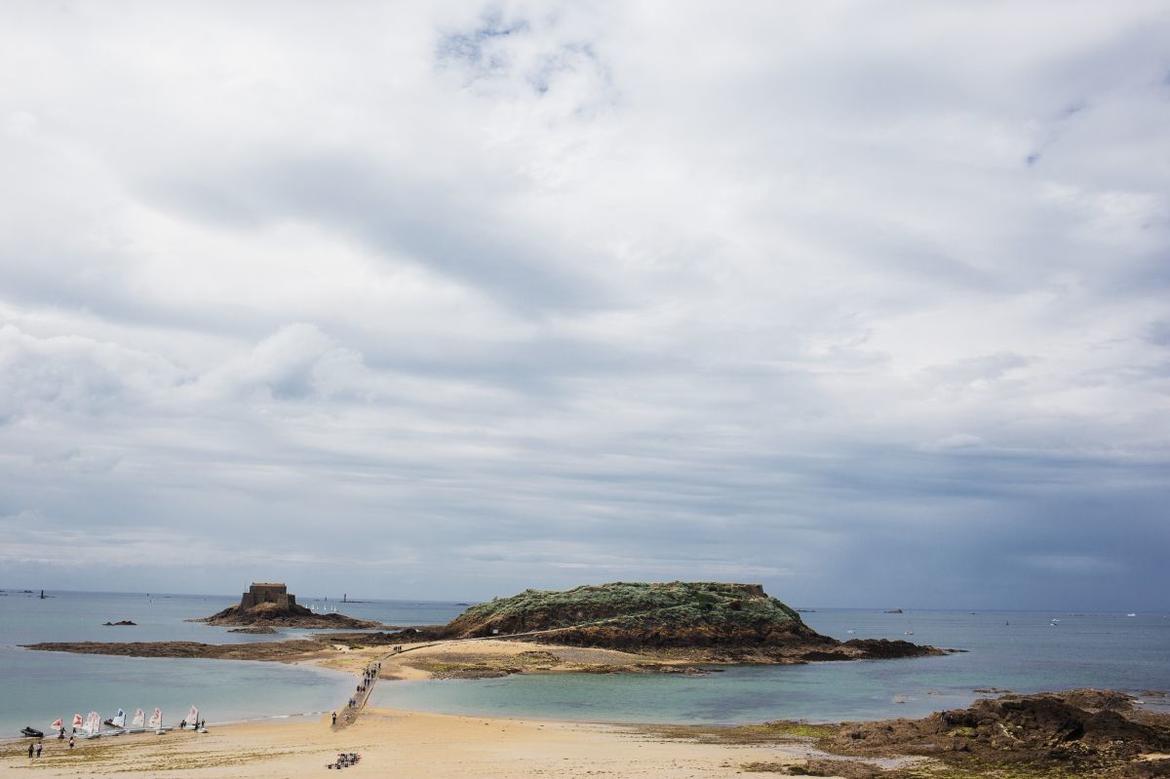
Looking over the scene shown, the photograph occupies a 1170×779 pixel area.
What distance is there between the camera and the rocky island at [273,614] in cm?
13662

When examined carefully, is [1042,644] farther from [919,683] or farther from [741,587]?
[919,683]

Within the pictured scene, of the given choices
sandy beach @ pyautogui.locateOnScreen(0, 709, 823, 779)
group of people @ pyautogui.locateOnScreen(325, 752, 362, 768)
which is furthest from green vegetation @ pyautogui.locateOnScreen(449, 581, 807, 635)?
group of people @ pyautogui.locateOnScreen(325, 752, 362, 768)

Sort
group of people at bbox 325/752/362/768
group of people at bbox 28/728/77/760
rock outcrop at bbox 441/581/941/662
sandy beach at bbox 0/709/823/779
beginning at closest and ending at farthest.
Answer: sandy beach at bbox 0/709/823/779, group of people at bbox 325/752/362/768, group of people at bbox 28/728/77/760, rock outcrop at bbox 441/581/941/662

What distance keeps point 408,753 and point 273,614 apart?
118 meters

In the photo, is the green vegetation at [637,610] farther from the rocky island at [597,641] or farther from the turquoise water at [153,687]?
the turquoise water at [153,687]

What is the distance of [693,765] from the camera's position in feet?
92.4

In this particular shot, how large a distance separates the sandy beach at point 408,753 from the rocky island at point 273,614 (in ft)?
333

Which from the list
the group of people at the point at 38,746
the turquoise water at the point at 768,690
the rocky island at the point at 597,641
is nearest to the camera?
the group of people at the point at 38,746

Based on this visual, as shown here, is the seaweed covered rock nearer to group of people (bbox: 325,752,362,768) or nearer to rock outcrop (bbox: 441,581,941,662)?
group of people (bbox: 325,752,362,768)

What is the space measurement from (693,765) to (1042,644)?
385ft

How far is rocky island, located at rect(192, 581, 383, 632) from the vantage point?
137 metres

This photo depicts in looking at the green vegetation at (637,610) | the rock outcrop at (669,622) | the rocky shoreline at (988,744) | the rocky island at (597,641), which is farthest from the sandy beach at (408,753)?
the green vegetation at (637,610)

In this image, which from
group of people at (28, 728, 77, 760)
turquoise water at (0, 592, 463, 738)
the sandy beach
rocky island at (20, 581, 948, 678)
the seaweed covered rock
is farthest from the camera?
rocky island at (20, 581, 948, 678)

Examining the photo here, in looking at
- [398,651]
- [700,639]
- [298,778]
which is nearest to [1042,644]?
[700,639]
